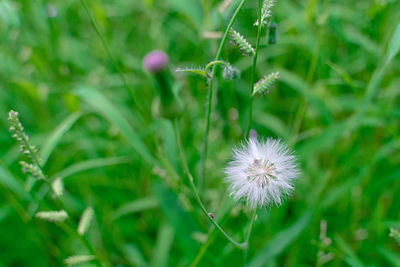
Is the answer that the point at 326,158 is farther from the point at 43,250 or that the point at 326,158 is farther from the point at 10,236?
the point at 10,236

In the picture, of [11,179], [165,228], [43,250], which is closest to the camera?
[11,179]

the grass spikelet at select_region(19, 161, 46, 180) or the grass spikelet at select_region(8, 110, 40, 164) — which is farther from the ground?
the grass spikelet at select_region(8, 110, 40, 164)

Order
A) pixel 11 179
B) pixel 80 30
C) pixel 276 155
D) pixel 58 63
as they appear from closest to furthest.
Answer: pixel 276 155 → pixel 11 179 → pixel 58 63 → pixel 80 30

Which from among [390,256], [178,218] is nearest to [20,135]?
[178,218]

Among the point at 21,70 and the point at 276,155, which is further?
the point at 21,70

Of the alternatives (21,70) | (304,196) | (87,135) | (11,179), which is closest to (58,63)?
(21,70)

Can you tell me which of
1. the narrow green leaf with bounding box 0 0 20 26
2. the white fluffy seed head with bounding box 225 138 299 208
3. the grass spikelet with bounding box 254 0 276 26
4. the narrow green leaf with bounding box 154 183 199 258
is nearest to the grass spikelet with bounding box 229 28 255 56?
the grass spikelet with bounding box 254 0 276 26

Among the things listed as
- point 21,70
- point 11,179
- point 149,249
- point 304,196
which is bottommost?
point 149,249

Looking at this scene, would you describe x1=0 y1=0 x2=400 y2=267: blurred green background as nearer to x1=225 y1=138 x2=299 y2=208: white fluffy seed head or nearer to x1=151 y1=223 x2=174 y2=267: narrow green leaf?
x1=151 y1=223 x2=174 y2=267: narrow green leaf
